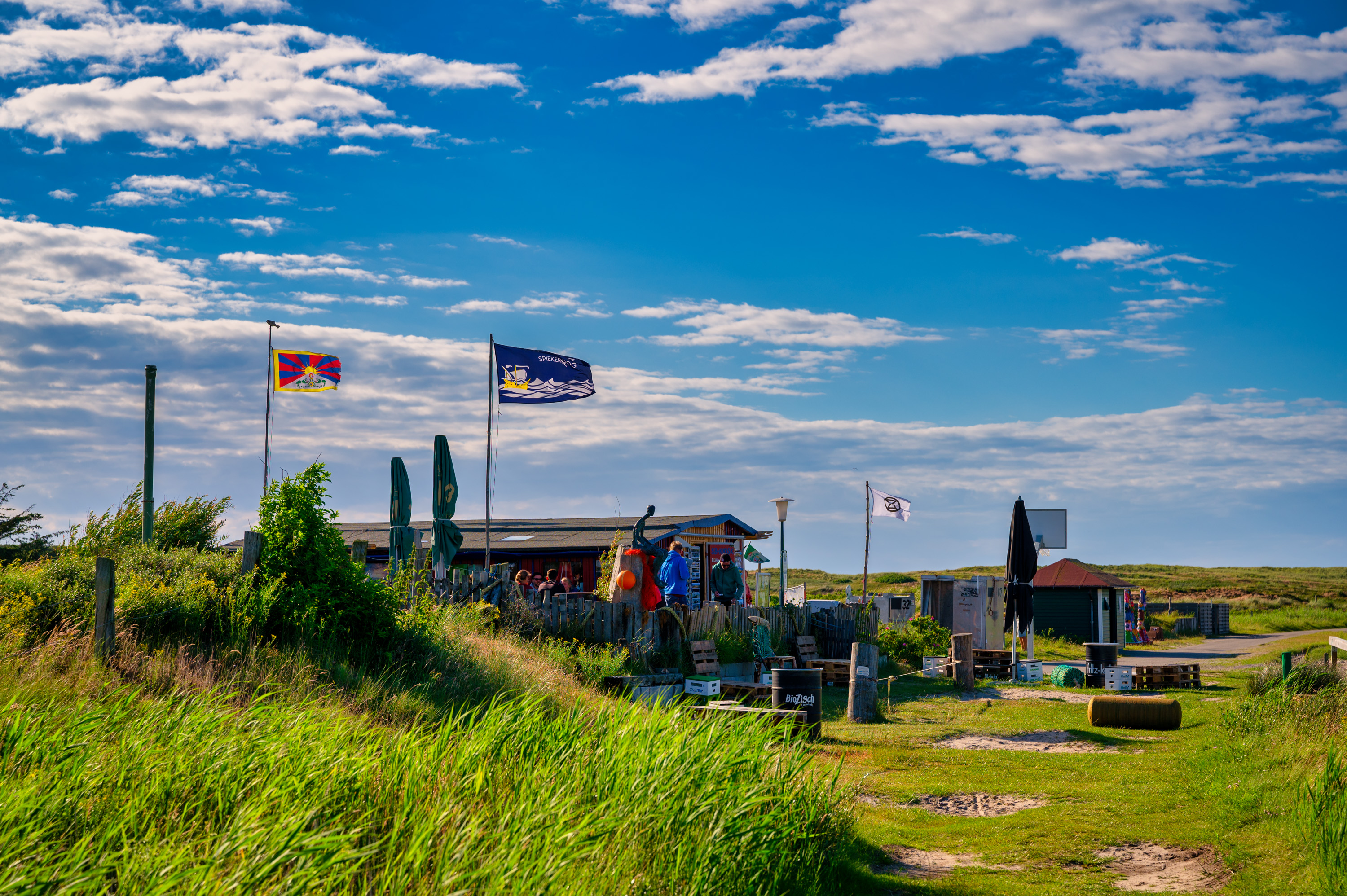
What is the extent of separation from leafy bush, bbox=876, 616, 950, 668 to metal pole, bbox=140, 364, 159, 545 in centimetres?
1373

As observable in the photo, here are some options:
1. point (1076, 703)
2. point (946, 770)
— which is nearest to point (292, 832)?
point (946, 770)

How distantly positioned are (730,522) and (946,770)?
21.5m

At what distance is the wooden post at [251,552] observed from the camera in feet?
33.0

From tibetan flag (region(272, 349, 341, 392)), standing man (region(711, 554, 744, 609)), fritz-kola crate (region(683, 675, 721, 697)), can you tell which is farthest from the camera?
tibetan flag (region(272, 349, 341, 392))

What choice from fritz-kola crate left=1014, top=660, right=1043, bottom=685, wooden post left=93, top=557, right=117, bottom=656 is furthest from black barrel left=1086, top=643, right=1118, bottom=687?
wooden post left=93, top=557, right=117, bottom=656

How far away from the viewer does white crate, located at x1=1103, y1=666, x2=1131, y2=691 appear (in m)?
16.2

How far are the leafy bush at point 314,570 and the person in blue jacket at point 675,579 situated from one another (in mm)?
6204

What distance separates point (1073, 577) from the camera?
1151 inches

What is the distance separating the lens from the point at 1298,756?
7.99 m

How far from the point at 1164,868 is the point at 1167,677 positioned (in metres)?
11.2

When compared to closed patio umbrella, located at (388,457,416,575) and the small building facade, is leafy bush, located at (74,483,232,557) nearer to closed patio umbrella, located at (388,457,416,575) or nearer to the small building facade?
closed patio umbrella, located at (388,457,416,575)

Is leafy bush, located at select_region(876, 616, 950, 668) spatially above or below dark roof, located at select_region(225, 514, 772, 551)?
below

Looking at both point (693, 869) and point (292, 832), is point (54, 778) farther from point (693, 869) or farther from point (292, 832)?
point (693, 869)

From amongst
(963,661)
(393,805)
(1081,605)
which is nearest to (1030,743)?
(963,661)
